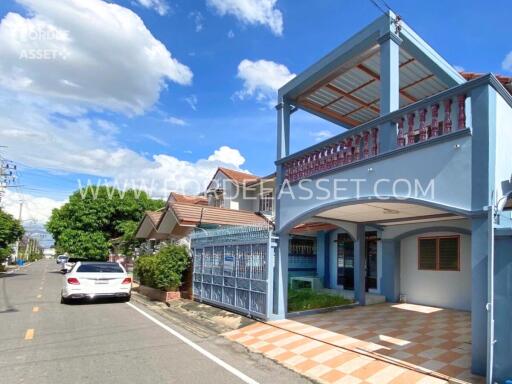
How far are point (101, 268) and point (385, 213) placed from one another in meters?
9.27

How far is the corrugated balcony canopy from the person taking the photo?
311 inches

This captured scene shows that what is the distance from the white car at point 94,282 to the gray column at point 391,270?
857 centimetres

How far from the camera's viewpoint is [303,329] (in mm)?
8508

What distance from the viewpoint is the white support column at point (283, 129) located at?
10.2m

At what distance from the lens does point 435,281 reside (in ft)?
38.7

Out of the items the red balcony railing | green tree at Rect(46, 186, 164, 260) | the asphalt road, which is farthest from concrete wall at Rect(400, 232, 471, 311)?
green tree at Rect(46, 186, 164, 260)

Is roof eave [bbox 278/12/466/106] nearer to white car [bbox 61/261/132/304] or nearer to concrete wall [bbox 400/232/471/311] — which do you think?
concrete wall [bbox 400/232/471/311]

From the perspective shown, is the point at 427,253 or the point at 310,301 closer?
the point at 310,301

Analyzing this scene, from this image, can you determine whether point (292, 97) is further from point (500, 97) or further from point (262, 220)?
point (262, 220)

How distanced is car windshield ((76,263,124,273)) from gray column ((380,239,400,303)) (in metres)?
8.90

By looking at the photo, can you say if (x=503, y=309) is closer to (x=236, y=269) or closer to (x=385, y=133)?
(x=385, y=133)

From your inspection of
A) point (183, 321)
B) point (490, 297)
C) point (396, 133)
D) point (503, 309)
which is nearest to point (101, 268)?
point (183, 321)

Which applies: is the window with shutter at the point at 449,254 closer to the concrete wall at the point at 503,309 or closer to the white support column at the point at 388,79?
the white support column at the point at 388,79

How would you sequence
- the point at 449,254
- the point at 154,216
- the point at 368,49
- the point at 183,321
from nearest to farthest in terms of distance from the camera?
the point at 368,49 < the point at 183,321 < the point at 449,254 < the point at 154,216
